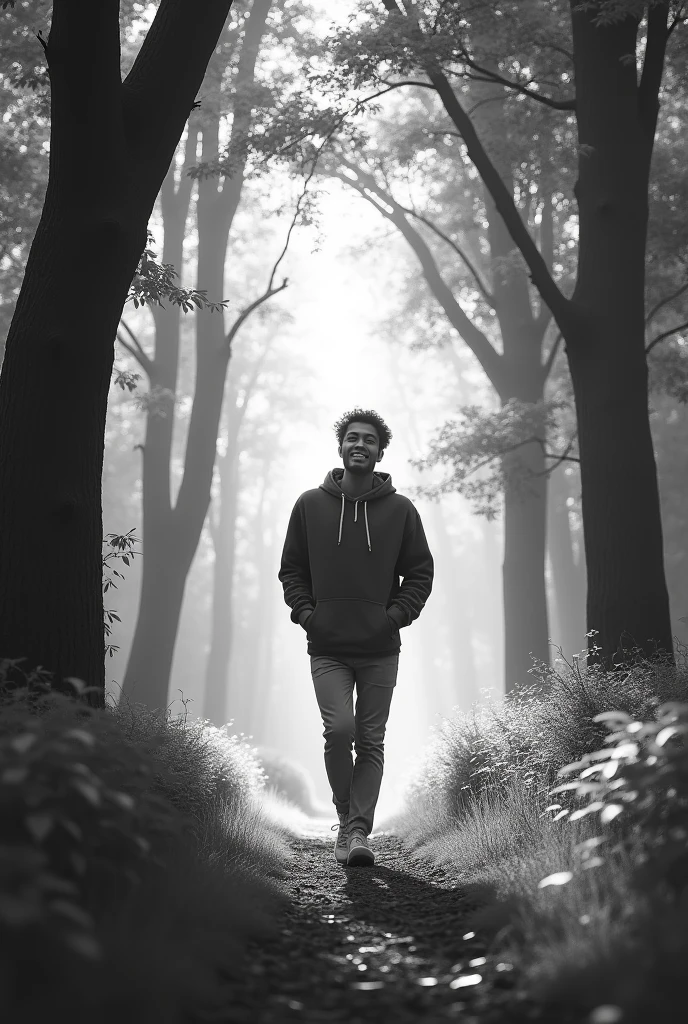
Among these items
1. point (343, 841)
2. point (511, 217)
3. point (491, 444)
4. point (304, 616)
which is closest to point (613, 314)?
point (511, 217)

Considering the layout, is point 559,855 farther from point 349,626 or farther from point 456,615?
point 456,615

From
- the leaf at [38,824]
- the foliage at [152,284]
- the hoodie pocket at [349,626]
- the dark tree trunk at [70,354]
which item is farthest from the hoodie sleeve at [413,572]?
the leaf at [38,824]

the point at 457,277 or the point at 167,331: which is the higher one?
the point at 457,277

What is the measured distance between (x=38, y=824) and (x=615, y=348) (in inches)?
254

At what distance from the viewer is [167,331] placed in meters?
13.5

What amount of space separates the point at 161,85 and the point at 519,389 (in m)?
8.42

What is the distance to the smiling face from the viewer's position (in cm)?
544

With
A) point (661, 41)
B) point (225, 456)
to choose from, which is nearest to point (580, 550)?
point (225, 456)

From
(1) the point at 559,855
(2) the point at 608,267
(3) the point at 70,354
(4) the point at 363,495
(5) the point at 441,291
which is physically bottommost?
(1) the point at 559,855

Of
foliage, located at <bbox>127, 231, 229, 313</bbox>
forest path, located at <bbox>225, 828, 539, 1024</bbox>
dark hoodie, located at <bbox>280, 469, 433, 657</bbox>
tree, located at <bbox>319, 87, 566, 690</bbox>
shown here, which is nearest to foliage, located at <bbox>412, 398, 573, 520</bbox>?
tree, located at <bbox>319, 87, 566, 690</bbox>

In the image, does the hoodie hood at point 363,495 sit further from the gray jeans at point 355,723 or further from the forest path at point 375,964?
the forest path at point 375,964

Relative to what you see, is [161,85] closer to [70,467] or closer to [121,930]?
[70,467]

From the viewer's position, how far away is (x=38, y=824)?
7.23 feet

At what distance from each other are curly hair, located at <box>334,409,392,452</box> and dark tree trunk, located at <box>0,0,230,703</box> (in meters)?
1.53
